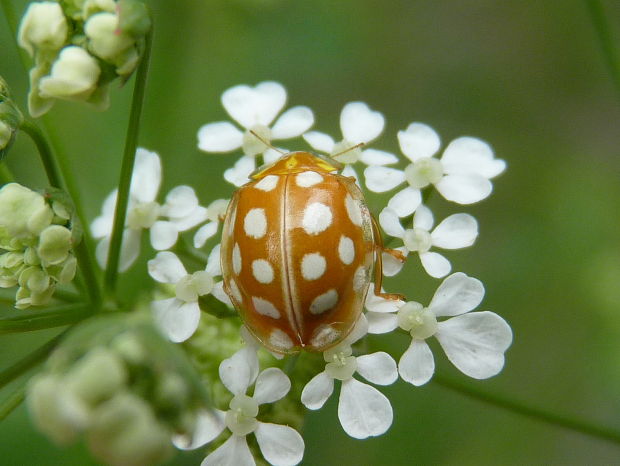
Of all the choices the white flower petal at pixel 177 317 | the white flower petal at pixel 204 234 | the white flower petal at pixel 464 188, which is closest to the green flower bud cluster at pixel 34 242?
the white flower petal at pixel 177 317

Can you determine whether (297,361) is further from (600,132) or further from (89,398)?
(600,132)

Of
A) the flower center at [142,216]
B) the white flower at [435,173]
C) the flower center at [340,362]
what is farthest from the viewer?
the flower center at [142,216]

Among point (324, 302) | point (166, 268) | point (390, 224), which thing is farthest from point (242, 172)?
point (324, 302)

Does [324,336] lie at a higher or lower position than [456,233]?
lower

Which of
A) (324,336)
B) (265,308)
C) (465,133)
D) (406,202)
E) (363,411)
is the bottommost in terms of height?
(465,133)

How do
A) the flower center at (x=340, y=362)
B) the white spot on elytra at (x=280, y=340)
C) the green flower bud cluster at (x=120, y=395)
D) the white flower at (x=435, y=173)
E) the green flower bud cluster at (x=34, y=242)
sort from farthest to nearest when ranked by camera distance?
the white flower at (x=435, y=173), the flower center at (x=340, y=362), the white spot on elytra at (x=280, y=340), the green flower bud cluster at (x=34, y=242), the green flower bud cluster at (x=120, y=395)

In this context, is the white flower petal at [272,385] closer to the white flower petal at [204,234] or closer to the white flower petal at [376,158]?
the white flower petal at [204,234]

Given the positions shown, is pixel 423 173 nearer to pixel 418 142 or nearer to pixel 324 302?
pixel 418 142

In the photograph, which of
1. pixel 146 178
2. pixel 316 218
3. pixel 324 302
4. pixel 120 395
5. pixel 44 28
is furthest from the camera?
pixel 146 178
